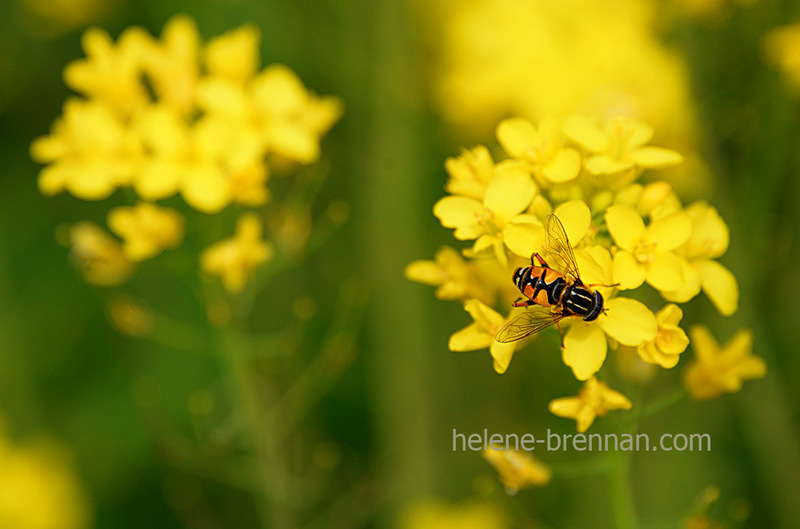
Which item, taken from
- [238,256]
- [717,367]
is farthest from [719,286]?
[238,256]

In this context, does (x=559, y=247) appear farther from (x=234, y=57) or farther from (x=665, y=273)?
(x=234, y=57)

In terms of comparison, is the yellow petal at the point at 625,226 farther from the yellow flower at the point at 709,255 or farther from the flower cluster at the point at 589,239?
the yellow flower at the point at 709,255

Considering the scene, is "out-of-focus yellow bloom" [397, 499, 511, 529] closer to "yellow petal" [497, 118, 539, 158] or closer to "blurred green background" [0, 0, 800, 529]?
"blurred green background" [0, 0, 800, 529]

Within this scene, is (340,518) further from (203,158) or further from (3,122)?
(3,122)

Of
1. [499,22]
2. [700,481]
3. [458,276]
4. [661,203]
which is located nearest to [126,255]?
[458,276]

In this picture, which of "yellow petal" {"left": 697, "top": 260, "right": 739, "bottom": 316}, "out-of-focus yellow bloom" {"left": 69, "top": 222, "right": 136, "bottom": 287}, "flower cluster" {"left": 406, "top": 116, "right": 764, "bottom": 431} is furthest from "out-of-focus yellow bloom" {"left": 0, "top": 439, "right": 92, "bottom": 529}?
"yellow petal" {"left": 697, "top": 260, "right": 739, "bottom": 316}

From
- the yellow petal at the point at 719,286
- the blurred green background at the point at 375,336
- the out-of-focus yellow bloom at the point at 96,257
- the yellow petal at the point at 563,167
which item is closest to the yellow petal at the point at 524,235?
the yellow petal at the point at 563,167
